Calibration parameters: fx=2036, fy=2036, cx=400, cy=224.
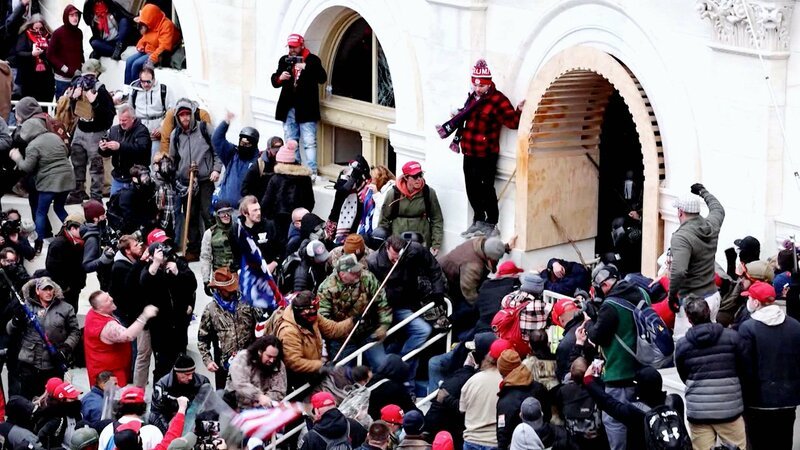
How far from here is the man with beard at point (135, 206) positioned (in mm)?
19859

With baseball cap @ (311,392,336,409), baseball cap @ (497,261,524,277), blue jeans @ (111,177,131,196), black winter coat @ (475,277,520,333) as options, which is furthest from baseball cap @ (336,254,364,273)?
blue jeans @ (111,177,131,196)

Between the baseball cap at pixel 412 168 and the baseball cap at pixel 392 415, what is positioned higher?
the baseball cap at pixel 412 168

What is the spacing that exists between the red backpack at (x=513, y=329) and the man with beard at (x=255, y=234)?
272 cm

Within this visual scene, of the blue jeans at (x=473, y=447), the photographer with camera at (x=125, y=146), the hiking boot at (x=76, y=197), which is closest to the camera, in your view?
the blue jeans at (x=473, y=447)

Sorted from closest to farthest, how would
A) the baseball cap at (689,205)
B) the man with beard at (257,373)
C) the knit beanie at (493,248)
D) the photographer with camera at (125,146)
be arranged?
the baseball cap at (689,205)
the man with beard at (257,373)
the knit beanie at (493,248)
the photographer with camera at (125,146)

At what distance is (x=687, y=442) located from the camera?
1345cm

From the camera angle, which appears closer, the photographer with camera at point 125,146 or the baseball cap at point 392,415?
the baseball cap at point 392,415

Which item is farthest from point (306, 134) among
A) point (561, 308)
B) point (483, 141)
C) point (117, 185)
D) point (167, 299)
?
point (561, 308)

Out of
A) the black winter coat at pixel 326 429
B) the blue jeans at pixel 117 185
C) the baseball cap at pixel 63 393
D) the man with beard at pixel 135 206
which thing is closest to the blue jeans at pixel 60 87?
the blue jeans at pixel 117 185

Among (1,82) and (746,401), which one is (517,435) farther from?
(1,82)

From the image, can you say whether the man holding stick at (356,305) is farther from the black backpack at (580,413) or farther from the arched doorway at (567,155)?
the black backpack at (580,413)

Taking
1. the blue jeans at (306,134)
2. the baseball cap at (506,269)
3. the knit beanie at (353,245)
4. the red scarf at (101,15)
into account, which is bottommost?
the baseball cap at (506,269)

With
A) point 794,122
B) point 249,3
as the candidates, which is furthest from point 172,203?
point 794,122

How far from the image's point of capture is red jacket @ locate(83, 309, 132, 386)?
17047 mm
